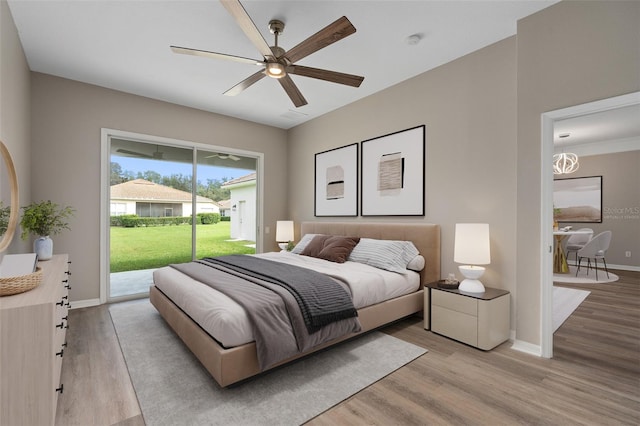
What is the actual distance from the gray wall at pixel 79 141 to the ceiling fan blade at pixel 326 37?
3.01 meters

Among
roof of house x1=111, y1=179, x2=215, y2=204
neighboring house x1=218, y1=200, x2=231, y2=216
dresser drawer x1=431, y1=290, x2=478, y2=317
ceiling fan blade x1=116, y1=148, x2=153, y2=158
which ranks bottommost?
dresser drawer x1=431, y1=290, x2=478, y2=317

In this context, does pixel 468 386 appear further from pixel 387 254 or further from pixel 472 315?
pixel 387 254

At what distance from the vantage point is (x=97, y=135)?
3.98m

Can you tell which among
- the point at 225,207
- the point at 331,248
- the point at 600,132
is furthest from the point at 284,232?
the point at 600,132

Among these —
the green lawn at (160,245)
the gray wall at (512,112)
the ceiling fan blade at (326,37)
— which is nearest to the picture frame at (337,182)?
the gray wall at (512,112)

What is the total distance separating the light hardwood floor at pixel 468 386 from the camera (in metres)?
1.79

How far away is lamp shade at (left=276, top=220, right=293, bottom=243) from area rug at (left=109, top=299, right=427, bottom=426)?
2.63 metres

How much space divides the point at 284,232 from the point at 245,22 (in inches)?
149

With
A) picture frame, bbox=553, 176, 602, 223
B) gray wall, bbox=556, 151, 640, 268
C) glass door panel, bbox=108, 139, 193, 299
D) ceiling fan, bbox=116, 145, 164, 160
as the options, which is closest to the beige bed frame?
glass door panel, bbox=108, 139, 193, 299

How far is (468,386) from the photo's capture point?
82.9 inches

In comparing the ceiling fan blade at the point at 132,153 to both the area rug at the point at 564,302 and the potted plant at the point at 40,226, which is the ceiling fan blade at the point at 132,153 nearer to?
the potted plant at the point at 40,226

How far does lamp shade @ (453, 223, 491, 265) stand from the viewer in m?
2.79

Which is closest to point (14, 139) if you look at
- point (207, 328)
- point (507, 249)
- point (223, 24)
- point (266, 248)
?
point (223, 24)

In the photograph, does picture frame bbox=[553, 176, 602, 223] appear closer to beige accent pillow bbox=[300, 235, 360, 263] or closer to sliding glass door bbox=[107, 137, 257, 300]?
beige accent pillow bbox=[300, 235, 360, 263]
